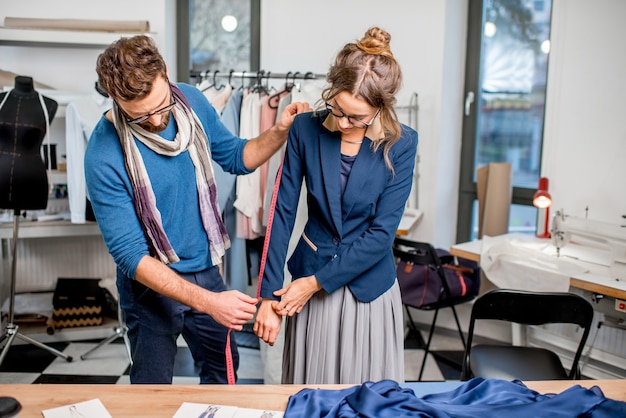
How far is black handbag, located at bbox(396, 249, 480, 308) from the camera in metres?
3.07

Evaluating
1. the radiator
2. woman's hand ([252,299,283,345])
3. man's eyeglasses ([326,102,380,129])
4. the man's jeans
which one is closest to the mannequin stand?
the radiator

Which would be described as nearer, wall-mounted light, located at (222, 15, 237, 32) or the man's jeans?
the man's jeans

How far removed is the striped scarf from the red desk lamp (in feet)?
6.26

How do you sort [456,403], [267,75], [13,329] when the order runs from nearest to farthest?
[456,403] → [13,329] → [267,75]

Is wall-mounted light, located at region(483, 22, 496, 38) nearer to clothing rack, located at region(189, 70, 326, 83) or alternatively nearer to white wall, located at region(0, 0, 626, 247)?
white wall, located at region(0, 0, 626, 247)

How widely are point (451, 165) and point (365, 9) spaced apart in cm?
117

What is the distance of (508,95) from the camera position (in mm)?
3738

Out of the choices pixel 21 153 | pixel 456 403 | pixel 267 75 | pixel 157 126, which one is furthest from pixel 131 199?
pixel 267 75

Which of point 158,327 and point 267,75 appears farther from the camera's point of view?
point 267,75

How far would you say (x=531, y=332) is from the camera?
2926 millimetres

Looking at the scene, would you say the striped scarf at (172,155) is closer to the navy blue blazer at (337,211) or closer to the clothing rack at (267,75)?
the navy blue blazer at (337,211)

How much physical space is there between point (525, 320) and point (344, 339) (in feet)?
2.61

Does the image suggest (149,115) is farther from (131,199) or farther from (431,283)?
(431,283)

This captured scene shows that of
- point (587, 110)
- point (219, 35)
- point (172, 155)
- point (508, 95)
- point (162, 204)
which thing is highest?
point (219, 35)
